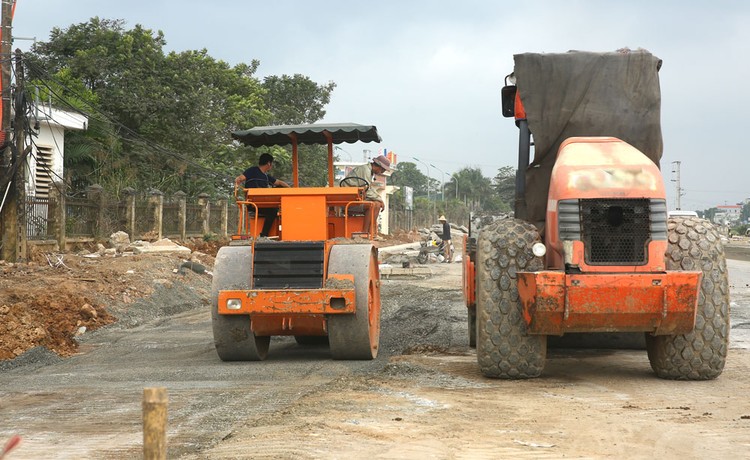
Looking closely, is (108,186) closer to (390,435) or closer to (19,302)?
(19,302)

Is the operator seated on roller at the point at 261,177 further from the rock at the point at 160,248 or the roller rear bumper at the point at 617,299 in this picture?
the rock at the point at 160,248

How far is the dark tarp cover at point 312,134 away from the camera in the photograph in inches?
449

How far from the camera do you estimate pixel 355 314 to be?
994 centimetres

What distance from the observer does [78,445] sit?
623cm

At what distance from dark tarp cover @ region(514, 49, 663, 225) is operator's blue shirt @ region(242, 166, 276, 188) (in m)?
3.59

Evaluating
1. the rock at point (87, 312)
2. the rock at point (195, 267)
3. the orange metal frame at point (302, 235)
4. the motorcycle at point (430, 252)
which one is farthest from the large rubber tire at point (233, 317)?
the motorcycle at point (430, 252)

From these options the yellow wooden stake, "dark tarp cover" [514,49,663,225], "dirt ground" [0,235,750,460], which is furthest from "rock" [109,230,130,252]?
the yellow wooden stake

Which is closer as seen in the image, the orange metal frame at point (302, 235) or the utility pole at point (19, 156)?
the orange metal frame at point (302, 235)

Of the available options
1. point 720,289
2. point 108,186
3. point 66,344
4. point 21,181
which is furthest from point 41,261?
point 720,289

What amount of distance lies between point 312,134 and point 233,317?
265 centimetres

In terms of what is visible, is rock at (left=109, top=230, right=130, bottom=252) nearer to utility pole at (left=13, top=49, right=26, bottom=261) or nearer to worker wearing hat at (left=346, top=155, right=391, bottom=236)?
utility pole at (left=13, top=49, right=26, bottom=261)

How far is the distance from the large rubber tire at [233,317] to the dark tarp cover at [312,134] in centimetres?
183

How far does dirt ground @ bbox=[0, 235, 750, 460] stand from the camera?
6055 mm

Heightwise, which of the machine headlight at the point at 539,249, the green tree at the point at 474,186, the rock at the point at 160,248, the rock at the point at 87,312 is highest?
the green tree at the point at 474,186
